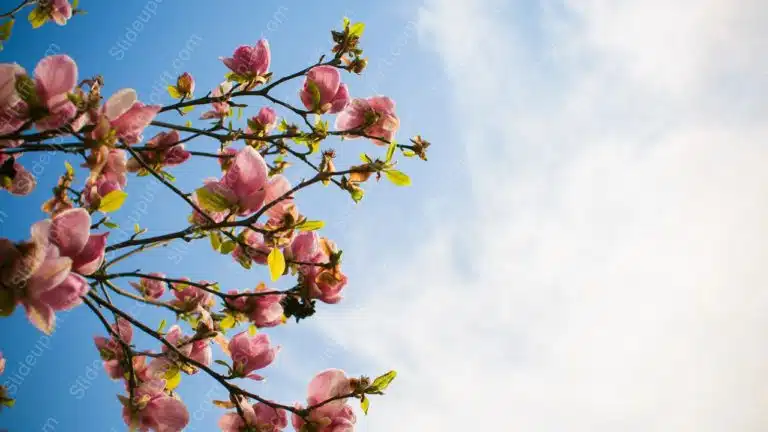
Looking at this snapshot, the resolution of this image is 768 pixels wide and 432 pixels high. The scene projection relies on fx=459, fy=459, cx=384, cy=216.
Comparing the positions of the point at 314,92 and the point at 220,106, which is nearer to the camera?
the point at 314,92

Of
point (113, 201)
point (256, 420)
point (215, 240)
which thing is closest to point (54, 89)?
point (113, 201)

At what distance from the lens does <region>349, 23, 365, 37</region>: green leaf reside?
7.09 ft

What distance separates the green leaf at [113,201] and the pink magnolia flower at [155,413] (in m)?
0.72

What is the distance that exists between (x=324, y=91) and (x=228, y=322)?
99 centimetres

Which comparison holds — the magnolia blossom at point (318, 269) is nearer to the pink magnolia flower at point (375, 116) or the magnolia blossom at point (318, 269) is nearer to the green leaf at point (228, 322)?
the green leaf at point (228, 322)

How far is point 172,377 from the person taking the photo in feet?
5.43

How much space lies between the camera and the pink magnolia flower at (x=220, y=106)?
2.20m

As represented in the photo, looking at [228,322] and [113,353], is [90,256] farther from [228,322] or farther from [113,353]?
[113,353]

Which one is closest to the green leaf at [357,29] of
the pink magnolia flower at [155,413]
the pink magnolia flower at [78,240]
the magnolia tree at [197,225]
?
the magnolia tree at [197,225]

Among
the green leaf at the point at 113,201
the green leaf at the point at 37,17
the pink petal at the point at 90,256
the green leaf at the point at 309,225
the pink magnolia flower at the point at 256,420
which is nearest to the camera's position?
the pink petal at the point at 90,256

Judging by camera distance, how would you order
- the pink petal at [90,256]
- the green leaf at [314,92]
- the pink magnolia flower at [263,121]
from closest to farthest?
1. the pink petal at [90,256]
2. the green leaf at [314,92]
3. the pink magnolia flower at [263,121]

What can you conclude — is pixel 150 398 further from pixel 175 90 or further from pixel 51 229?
pixel 175 90

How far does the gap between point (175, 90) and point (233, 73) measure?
15.1 inches

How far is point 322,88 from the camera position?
6.15ft
